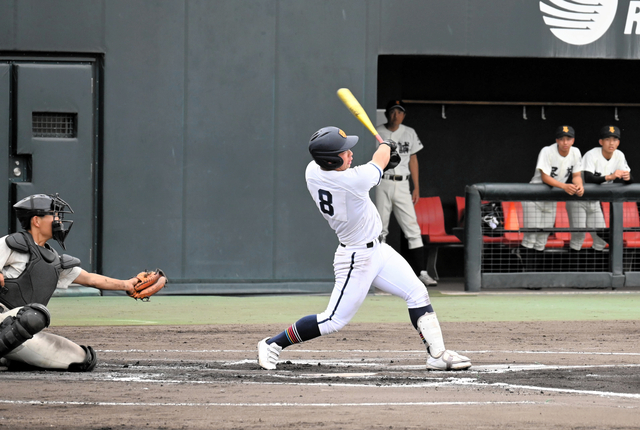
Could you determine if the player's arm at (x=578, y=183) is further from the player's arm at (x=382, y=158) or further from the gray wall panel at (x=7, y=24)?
the gray wall panel at (x=7, y=24)

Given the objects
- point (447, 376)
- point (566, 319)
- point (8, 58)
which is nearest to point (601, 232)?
point (566, 319)

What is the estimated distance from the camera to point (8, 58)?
10.1 metres

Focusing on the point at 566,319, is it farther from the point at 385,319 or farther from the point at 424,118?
the point at 424,118

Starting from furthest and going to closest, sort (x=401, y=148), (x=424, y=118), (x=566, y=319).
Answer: (x=424, y=118)
(x=401, y=148)
(x=566, y=319)

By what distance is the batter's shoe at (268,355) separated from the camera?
579 centimetres

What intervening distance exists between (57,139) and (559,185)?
18.3 feet

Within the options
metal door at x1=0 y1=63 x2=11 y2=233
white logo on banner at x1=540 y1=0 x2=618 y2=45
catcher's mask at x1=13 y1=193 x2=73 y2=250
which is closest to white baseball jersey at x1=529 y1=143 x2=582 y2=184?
white logo on banner at x1=540 y1=0 x2=618 y2=45

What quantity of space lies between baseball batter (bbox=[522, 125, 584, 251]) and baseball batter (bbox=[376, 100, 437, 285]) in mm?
1415

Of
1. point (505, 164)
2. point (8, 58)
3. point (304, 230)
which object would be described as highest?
point (8, 58)

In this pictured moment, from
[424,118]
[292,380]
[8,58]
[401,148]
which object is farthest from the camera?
[424,118]

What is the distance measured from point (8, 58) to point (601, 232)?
6.95 m

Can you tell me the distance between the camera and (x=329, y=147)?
18.5ft

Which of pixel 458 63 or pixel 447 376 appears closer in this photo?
pixel 447 376

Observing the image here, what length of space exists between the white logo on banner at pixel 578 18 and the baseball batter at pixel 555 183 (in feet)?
3.76
